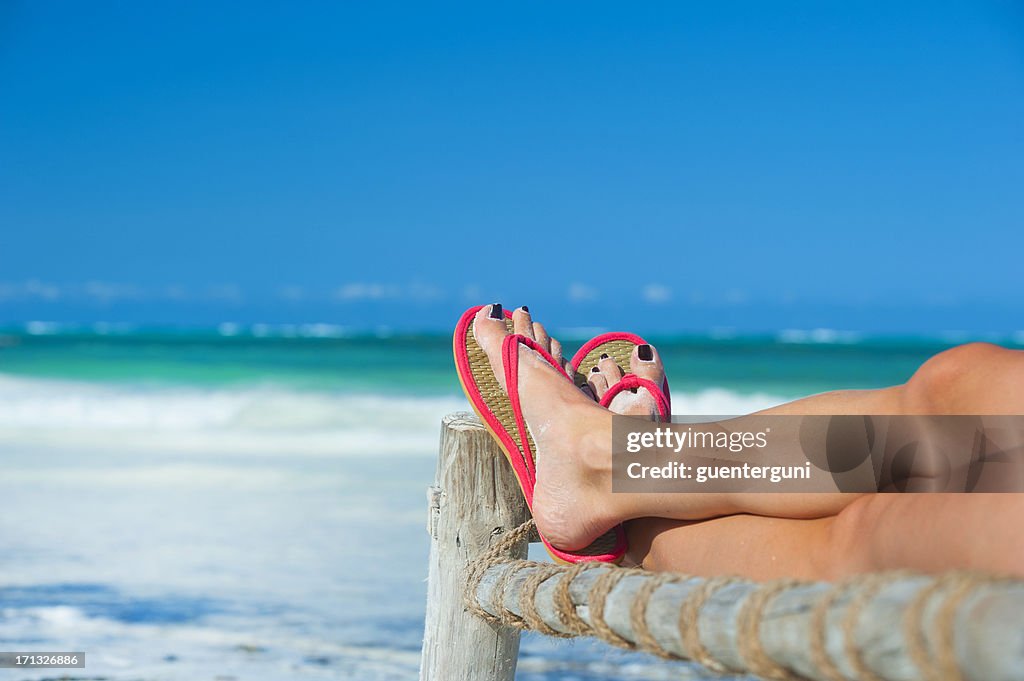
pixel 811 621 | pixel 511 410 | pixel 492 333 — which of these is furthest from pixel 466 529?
pixel 811 621

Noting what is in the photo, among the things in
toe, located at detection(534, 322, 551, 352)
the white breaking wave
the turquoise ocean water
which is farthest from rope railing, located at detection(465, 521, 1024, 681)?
the white breaking wave

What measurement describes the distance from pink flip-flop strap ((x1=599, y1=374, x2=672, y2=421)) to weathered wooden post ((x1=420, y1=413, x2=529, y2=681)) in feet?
0.95

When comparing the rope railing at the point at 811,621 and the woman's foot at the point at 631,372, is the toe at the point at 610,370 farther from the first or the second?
the rope railing at the point at 811,621

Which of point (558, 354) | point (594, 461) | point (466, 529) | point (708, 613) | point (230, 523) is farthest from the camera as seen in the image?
point (230, 523)

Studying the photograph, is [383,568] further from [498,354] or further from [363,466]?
[363,466]

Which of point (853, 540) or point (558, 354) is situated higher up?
point (558, 354)

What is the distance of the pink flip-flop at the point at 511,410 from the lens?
1825mm

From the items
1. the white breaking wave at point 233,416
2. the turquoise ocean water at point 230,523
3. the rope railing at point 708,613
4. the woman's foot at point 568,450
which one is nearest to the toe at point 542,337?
the woman's foot at point 568,450

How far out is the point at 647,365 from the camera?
217cm

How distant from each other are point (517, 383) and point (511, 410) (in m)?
0.07

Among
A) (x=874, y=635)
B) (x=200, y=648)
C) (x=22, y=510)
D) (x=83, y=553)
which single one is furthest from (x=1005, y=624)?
(x=22, y=510)

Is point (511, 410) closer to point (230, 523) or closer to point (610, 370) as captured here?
point (610, 370)

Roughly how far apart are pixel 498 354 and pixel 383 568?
224cm

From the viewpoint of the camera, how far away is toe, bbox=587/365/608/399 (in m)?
2.17
